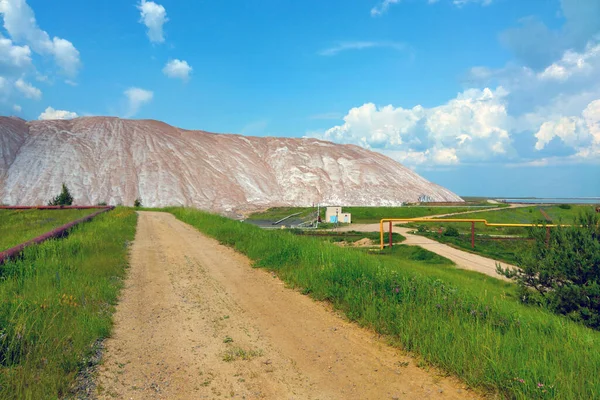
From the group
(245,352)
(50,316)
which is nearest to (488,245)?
(245,352)

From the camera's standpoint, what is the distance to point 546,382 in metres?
3.86

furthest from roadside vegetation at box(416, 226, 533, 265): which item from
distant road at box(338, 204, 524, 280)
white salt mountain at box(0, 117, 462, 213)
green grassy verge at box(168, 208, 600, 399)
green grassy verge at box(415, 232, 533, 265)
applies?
white salt mountain at box(0, 117, 462, 213)

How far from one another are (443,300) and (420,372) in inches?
72.2

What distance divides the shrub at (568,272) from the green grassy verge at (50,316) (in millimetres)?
8467

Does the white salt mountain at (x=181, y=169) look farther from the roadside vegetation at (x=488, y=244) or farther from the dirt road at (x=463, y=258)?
the dirt road at (x=463, y=258)

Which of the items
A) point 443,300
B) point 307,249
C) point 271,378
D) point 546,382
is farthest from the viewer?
point 307,249

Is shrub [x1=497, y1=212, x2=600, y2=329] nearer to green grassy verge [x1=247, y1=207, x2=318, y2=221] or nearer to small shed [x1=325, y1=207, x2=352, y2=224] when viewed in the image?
small shed [x1=325, y1=207, x2=352, y2=224]

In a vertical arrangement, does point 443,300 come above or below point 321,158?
below

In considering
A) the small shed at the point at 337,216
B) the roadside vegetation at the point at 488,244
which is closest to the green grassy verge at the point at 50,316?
the roadside vegetation at the point at 488,244

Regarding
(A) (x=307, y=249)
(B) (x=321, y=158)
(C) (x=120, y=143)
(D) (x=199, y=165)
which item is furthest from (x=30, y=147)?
(A) (x=307, y=249)

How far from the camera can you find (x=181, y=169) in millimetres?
88625

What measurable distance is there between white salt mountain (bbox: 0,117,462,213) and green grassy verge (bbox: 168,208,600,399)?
68567 mm

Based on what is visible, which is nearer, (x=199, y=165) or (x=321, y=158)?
(x=199, y=165)

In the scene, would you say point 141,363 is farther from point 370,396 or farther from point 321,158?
point 321,158
